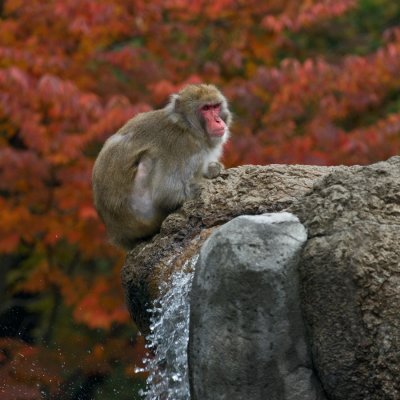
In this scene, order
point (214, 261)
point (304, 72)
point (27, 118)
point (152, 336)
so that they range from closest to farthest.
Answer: point (214, 261)
point (152, 336)
point (27, 118)
point (304, 72)

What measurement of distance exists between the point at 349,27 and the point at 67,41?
15.6ft

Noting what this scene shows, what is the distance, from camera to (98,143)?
A: 889cm

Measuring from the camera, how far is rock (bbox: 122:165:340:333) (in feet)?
16.2

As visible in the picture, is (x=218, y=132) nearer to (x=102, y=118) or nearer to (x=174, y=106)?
(x=174, y=106)

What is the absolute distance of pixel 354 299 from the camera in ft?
12.4

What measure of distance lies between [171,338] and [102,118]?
389 cm

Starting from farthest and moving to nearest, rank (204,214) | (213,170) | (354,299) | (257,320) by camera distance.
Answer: (213,170)
(204,214)
(257,320)
(354,299)

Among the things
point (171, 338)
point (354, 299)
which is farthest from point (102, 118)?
point (354, 299)

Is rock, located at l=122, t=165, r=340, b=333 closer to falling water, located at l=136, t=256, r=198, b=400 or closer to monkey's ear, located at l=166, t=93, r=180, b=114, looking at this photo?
falling water, located at l=136, t=256, r=198, b=400

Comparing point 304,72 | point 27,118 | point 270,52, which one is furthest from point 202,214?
point 270,52

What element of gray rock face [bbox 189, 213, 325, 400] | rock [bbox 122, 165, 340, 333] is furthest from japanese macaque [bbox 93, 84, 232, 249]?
gray rock face [bbox 189, 213, 325, 400]

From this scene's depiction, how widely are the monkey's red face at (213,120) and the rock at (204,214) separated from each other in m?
0.39

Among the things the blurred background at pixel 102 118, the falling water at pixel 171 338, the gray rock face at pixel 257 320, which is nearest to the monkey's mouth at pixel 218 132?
the falling water at pixel 171 338

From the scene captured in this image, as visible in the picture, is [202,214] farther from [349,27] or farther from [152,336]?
[349,27]
